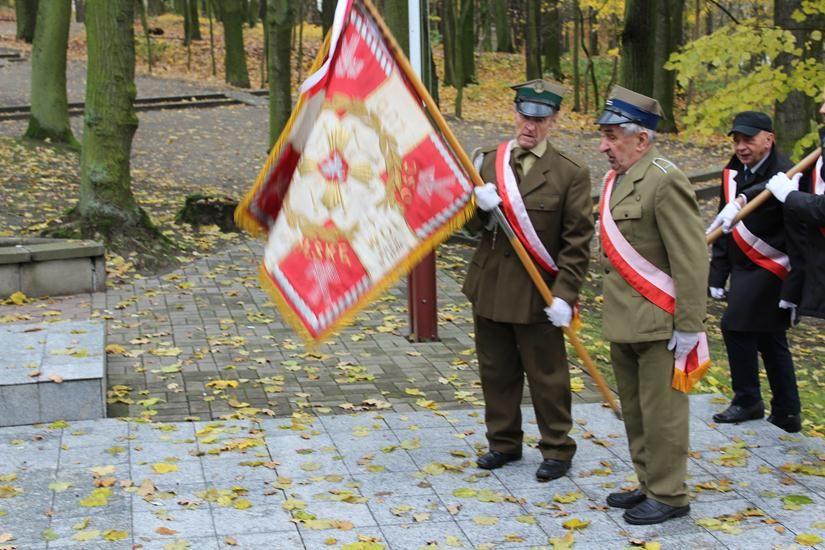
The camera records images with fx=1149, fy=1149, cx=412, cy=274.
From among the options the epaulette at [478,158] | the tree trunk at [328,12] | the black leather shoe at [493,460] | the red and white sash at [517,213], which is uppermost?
the tree trunk at [328,12]

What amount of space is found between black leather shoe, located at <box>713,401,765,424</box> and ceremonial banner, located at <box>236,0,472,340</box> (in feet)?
8.21

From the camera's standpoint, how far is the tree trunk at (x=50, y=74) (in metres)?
18.5

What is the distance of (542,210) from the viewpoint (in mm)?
5977

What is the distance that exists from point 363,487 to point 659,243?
200 centimetres

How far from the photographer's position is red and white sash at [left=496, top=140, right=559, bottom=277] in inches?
234

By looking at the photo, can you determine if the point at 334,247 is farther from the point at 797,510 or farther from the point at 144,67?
the point at 144,67

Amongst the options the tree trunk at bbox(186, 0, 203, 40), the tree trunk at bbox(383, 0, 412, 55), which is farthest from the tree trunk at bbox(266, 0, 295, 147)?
the tree trunk at bbox(186, 0, 203, 40)

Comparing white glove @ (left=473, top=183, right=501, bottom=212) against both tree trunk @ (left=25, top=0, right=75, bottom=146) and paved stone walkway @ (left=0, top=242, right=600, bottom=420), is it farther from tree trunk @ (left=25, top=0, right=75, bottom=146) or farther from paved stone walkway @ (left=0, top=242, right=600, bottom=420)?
tree trunk @ (left=25, top=0, right=75, bottom=146)

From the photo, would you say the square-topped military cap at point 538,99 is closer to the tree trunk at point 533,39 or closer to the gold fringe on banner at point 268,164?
the gold fringe on banner at point 268,164

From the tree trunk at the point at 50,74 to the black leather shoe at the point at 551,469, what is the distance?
14703 millimetres

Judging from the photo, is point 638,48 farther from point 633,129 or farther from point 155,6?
point 155,6

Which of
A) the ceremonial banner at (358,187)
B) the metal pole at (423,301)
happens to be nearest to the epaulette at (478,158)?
the ceremonial banner at (358,187)

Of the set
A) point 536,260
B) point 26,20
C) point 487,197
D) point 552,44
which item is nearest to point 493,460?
point 536,260

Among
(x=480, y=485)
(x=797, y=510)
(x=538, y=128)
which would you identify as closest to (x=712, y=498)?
(x=797, y=510)
